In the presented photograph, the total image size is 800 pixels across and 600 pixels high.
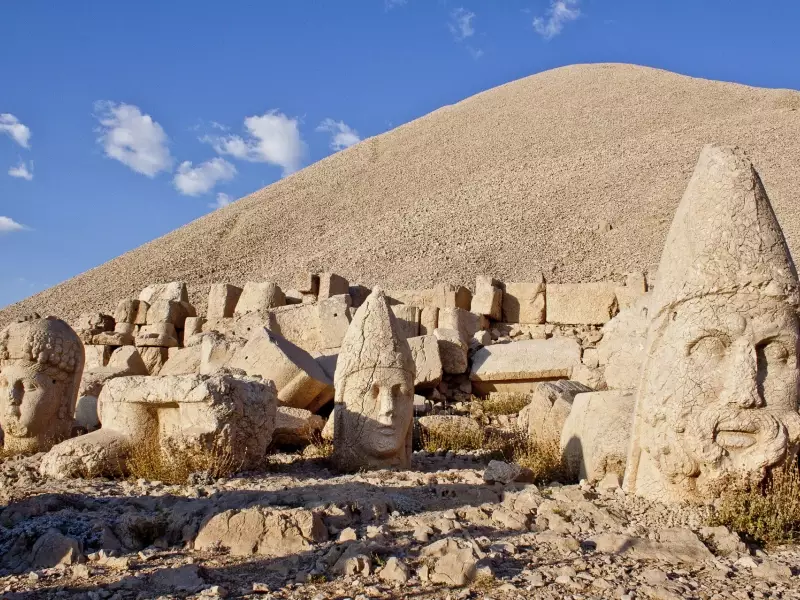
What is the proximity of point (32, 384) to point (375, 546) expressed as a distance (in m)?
4.70

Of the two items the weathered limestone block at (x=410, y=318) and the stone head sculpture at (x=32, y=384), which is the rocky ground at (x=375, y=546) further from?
the weathered limestone block at (x=410, y=318)

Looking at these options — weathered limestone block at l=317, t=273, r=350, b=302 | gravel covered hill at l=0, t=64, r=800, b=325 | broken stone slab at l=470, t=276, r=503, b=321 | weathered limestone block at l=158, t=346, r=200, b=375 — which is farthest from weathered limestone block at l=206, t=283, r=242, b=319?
gravel covered hill at l=0, t=64, r=800, b=325

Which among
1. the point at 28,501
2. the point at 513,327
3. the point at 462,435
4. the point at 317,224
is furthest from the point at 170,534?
the point at 317,224

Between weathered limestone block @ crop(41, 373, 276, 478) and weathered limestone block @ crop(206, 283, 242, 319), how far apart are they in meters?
8.76

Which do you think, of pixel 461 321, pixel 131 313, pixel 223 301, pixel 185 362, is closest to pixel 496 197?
pixel 223 301

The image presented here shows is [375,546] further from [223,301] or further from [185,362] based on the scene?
[223,301]

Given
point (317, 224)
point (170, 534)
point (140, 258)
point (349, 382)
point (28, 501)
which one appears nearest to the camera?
point (170, 534)

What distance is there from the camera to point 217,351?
34.2ft

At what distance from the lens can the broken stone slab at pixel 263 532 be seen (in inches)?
164

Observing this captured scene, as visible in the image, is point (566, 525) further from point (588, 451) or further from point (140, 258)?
point (140, 258)

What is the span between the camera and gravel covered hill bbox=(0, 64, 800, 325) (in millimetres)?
23922

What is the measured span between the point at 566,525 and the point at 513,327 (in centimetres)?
1033

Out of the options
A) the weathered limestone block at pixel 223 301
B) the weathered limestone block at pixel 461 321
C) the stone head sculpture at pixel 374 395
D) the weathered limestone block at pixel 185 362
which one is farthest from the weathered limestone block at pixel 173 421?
the weathered limestone block at pixel 223 301

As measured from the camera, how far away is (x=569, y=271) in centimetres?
2194
